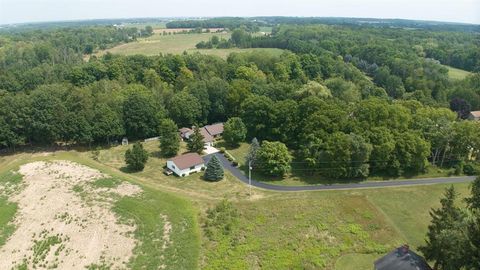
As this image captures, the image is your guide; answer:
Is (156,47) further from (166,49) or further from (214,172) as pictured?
(214,172)

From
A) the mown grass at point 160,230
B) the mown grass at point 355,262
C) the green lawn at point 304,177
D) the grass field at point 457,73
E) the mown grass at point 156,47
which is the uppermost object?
the mown grass at point 156,47

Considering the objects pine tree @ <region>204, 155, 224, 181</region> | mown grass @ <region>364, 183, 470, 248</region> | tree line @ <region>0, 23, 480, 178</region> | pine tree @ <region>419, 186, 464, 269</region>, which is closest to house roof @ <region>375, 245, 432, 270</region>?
pine tree @ <region>419, 186, 464, 269</region>

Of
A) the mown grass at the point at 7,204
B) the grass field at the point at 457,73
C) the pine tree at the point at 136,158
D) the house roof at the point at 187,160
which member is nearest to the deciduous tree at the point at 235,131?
the house roof at the point at 187,160

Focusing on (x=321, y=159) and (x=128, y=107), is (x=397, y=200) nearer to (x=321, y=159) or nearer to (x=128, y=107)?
(x=321, y=159)

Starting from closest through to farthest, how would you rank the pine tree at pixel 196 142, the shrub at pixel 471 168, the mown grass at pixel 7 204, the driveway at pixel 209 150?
the mown grass at pixel 7 204 < the shrub at pixel 471 168 < the pine tree at pixel 196 142 < the driveway at pixel 209 150

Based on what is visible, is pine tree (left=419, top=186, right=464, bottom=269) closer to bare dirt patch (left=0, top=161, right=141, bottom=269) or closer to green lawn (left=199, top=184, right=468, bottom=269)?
green lawn (left=199, top=184, right=468, bottom=269)

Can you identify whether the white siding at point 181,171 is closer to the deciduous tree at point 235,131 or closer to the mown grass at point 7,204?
the deciduous tree at point 235,131

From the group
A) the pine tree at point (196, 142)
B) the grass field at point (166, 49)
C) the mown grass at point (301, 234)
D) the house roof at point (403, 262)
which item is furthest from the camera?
the grass field at point (166, 49)

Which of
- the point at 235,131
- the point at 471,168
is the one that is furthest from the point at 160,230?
the point at 471,168
